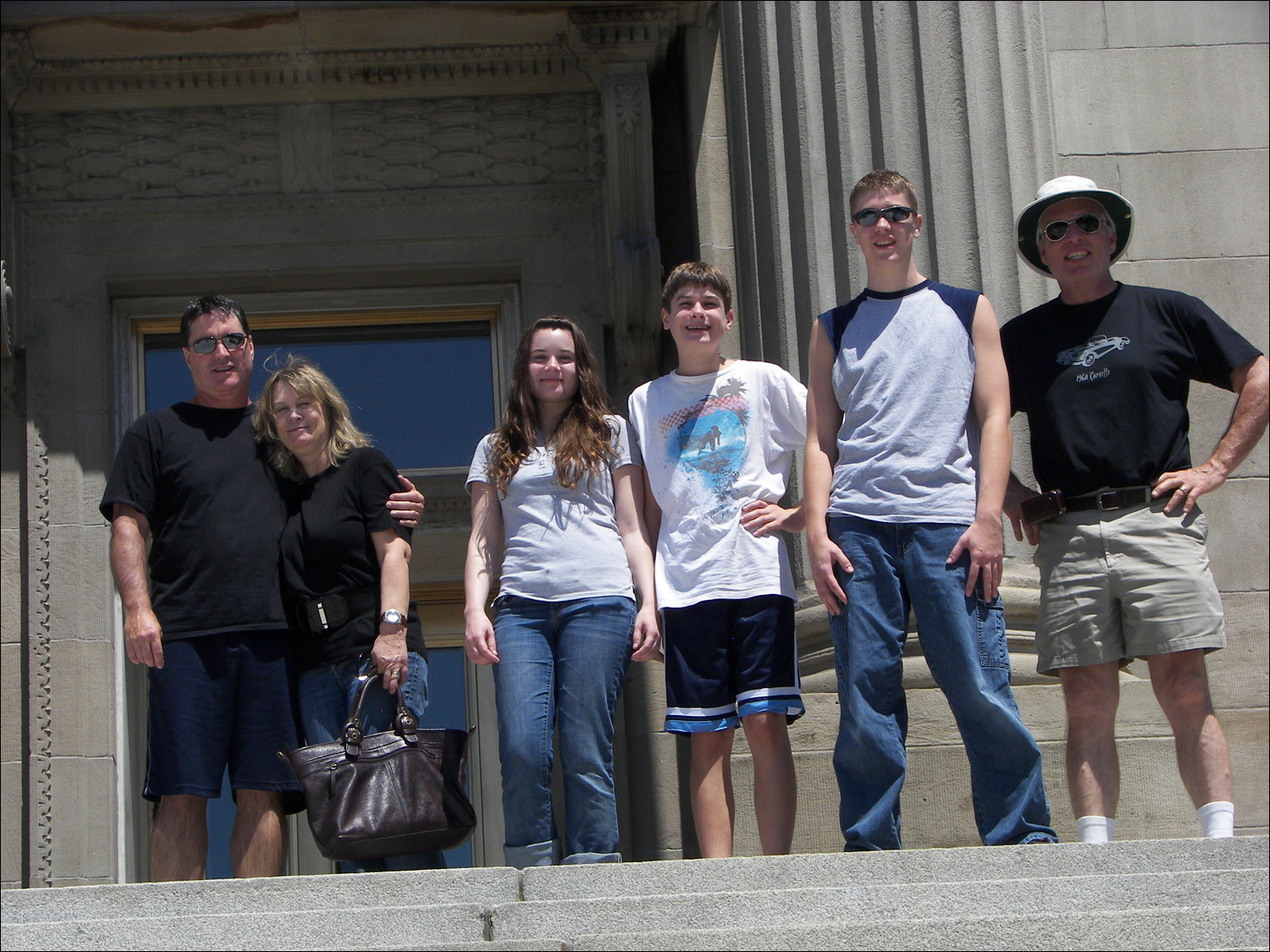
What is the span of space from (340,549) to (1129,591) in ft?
7.83

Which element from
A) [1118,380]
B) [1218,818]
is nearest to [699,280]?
[1118,380]

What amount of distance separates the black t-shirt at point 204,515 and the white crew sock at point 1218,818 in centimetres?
275

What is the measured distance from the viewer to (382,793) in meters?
4.88

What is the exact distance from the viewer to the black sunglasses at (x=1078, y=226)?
208 inches

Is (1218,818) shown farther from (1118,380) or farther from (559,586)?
(559,586)

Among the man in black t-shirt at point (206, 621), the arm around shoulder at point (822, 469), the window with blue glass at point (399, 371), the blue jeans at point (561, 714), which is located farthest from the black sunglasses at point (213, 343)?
the window with blue glass at point (399, 371)

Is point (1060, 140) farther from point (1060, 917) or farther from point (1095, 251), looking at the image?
point (1060, 917)

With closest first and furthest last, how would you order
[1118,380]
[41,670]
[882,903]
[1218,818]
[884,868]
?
[882,903], [884,868], [1218,818], [1118,380], [41,670]

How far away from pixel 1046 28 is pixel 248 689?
5637mm

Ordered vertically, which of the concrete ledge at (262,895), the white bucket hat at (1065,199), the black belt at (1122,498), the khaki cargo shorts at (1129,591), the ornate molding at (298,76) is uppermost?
the ornate molding at (298,76)

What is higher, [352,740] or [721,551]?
[721,551]

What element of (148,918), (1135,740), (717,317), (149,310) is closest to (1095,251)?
(717,317)

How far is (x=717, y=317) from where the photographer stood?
5.40 m

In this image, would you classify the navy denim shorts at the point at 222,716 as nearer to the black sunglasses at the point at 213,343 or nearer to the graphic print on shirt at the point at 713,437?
the black sunglasses at the point at 213,343
